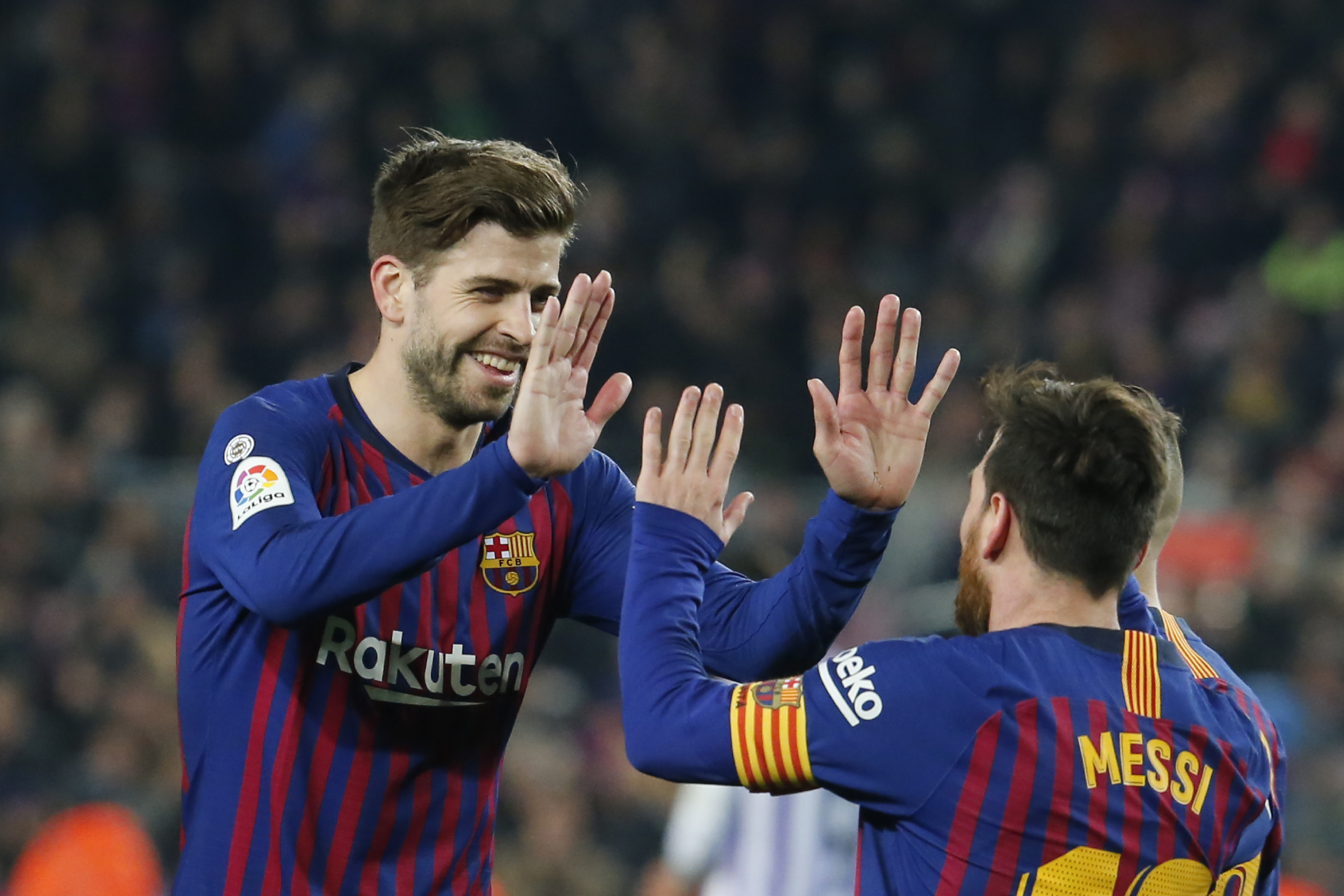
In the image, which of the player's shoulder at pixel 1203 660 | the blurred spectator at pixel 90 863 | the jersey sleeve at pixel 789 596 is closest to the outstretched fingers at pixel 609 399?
the jersey sleeve at pixel 789 596

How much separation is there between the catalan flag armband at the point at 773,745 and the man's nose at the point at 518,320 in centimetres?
84

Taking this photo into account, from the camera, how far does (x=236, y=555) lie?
8.70 ft

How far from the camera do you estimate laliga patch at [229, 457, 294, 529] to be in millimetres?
2684

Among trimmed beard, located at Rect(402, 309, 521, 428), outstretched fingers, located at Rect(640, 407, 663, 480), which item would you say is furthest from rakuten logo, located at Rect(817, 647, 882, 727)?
trimmed beard, located at Rect(402, 309, 521, 428)

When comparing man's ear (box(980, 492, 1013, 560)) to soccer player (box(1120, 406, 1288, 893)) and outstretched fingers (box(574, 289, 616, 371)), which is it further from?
outstretched fingers (box(574, 289, 616, 371))

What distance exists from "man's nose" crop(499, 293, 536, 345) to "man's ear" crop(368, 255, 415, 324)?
0.20 meters

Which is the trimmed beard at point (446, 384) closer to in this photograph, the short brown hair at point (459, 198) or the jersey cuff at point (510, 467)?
the short brown hair at point (459, 198)

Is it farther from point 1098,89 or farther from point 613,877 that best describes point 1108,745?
point 1098,89

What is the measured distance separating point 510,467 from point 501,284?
1.79ft

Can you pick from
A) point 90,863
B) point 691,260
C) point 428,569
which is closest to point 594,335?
point 428,569

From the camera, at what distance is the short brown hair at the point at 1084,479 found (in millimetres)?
2555

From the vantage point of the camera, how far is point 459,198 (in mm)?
3010

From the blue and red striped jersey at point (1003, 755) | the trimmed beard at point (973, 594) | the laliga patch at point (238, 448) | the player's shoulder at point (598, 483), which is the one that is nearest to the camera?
the blue and red striped jersey at point (1003, 755)

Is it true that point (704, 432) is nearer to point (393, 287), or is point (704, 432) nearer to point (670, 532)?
point (670, 532)
